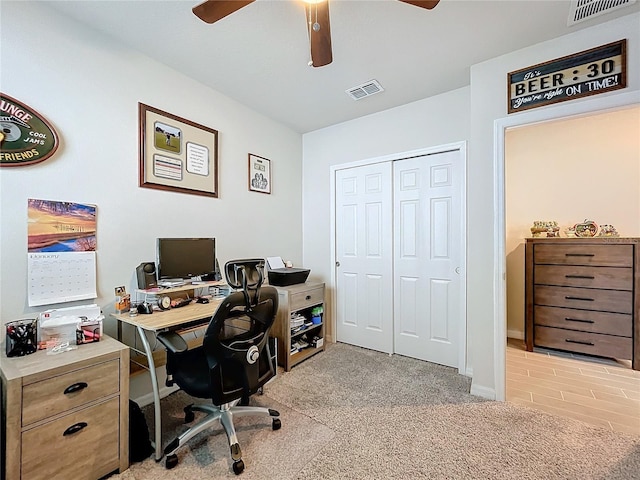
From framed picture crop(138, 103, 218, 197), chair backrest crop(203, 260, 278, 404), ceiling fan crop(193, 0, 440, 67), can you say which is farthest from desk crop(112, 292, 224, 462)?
ceiling fan crop(193, 0, 440, 67)

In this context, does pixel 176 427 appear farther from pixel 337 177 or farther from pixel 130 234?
pixel 337 177

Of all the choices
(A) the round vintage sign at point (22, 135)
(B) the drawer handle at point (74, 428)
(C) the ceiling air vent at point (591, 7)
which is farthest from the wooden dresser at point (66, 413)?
(C) the ceiling air vent at point (591, 7)

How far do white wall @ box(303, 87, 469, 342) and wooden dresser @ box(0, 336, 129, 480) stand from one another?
2.34m

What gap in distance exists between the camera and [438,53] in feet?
6.84

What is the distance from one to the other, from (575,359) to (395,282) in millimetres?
1933

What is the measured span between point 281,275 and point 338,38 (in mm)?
2027

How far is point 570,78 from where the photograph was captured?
1891mm

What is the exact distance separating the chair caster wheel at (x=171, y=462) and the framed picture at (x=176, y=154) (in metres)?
1.77

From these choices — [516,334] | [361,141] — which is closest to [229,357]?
[361,141]

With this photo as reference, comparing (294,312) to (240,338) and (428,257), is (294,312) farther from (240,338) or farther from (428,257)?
(428,257)

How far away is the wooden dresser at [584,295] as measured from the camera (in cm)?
262

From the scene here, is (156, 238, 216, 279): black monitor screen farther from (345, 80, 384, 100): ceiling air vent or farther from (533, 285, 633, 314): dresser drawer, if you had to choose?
(533, 285, 633, 314): dresser drawer

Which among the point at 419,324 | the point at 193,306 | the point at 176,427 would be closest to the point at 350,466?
the point at 176,427

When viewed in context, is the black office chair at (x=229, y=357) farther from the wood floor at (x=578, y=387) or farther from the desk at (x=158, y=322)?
the wood floor at (x=578, y=387)
